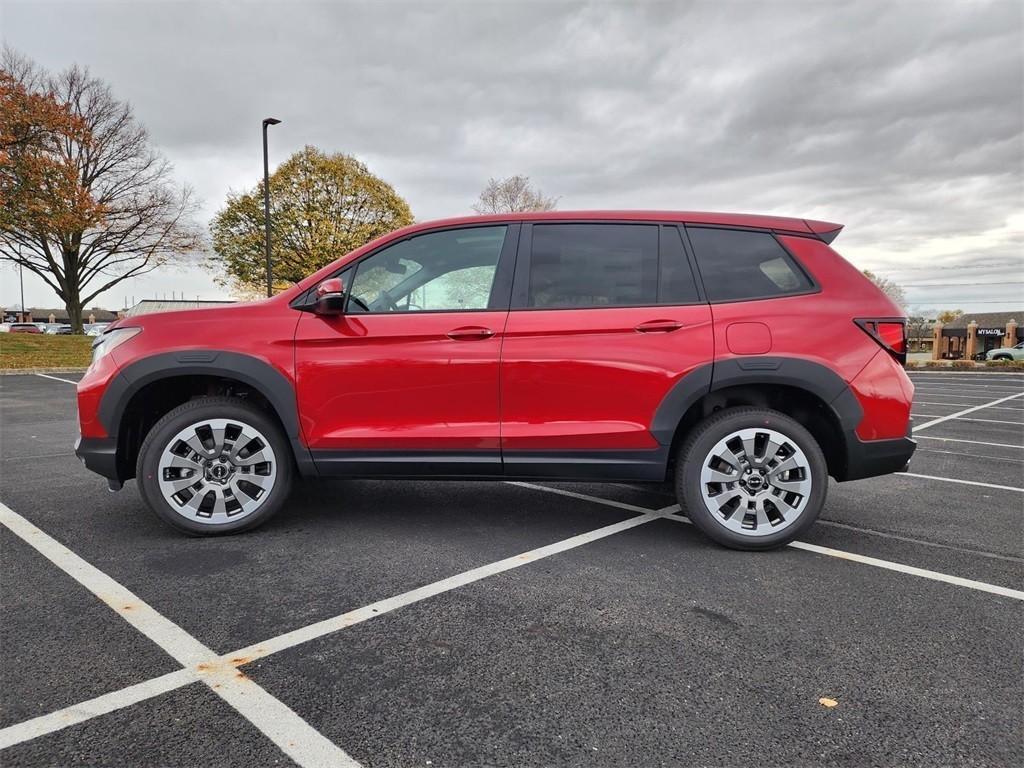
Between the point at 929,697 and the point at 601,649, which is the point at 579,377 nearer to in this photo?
the point at 601,649

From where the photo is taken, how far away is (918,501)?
4.64 meters

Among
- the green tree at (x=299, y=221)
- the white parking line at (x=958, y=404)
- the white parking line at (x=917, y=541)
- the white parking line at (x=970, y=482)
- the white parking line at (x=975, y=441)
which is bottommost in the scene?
the white parking line at (x=958, y=404)

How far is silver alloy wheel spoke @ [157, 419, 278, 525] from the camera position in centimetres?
347

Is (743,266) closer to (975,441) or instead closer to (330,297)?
(330,297)

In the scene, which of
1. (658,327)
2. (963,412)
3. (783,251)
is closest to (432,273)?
(658,327)

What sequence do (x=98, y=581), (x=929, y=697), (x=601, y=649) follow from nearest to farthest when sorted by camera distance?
(x=929, y=697)
(x=601, y=649)
(x=98, y=581)

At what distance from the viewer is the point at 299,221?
27625 mm

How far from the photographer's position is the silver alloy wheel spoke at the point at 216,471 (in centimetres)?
347

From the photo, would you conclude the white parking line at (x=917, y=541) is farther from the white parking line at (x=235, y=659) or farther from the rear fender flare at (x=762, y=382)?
the white parking line at (x=235, y=659)

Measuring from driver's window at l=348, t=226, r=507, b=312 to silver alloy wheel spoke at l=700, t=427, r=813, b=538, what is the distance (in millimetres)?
1564

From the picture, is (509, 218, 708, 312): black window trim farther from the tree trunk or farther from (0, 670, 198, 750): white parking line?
the tree trunk

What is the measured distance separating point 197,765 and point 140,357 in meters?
2.46

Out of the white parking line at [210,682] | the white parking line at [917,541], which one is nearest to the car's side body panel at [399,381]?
the white parking line at [210,682]

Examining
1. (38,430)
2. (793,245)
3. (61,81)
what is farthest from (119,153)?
(793,245)
